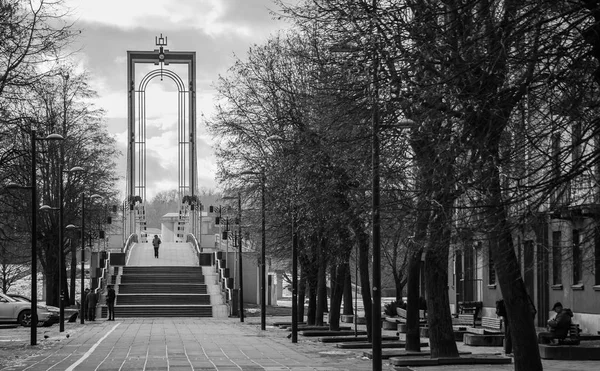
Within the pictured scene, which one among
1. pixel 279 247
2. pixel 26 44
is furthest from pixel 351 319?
pixel 26 44

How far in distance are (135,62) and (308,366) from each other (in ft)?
215

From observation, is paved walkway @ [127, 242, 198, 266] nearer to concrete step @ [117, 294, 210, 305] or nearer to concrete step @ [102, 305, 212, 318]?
concrete step @ [117, 294, 210, 305]

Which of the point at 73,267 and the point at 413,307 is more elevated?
the point at 73,267

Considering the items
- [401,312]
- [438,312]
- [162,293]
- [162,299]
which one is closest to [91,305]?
[162,299]

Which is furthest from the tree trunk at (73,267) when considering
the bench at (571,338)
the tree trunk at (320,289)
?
the bench at (571,338)

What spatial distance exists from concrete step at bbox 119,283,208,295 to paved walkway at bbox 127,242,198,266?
827cm

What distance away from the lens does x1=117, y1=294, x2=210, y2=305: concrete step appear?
2726 inches

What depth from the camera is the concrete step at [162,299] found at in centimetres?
6925

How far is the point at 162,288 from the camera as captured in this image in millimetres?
73688

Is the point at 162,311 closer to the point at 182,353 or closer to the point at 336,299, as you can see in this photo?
the point at 336,299

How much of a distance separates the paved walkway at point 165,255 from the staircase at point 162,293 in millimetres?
2878

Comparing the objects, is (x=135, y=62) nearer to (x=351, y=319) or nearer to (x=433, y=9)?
(x=351, y=319)

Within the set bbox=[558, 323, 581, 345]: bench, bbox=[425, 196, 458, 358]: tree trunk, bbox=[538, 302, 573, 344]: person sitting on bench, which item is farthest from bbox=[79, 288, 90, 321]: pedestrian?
bbox=[425, 196, 458, 358]: tree trunk

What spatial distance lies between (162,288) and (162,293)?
1.64 m
